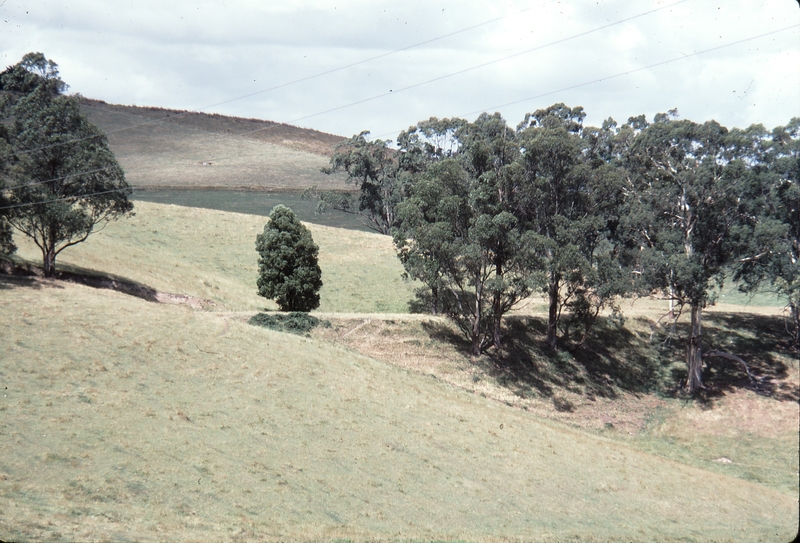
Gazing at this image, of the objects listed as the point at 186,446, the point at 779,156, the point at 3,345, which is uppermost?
the point at 779,156

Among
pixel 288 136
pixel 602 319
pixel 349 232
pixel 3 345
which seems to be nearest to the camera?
pixel 3 345

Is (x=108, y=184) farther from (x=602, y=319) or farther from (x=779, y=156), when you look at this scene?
(x=779, y=156)

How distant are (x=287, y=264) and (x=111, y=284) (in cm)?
1307

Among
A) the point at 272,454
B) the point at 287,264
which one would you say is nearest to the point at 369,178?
the point at 287,264

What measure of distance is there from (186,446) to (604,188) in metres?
35.7

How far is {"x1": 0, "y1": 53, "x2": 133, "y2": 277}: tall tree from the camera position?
4125 centimetres

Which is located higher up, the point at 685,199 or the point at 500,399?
the point at 685,199

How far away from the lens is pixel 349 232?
84750mm

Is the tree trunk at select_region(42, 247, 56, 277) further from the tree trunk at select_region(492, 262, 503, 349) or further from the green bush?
the tree trunk at select_region(492, 262, 503, 349)

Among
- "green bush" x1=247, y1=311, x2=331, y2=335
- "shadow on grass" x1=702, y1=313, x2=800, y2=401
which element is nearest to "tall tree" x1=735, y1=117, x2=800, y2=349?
"shadow on grass" x1=702, y1=313, x2=800, y2=401

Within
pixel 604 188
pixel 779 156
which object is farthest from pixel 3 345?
pixel 779 156

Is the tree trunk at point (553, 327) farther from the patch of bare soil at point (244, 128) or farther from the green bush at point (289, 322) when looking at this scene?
the patch of bare soil at point (244, 128)

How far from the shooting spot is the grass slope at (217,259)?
181ft

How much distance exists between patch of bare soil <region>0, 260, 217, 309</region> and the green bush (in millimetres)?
8119
